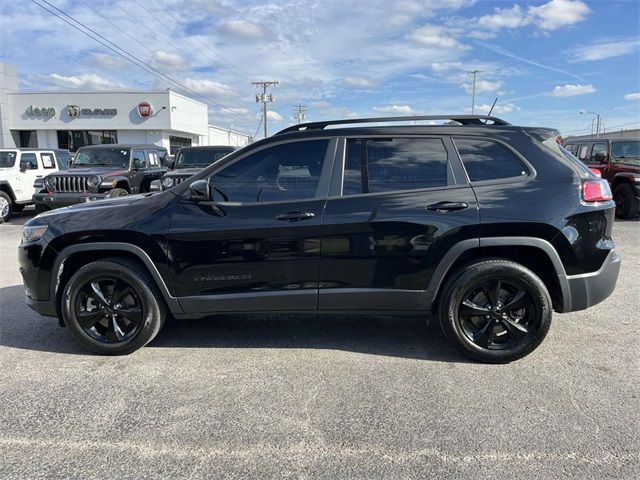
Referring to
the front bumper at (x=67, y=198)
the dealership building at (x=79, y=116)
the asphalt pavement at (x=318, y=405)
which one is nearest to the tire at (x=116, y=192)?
the front bumper at (x=67, y=198)

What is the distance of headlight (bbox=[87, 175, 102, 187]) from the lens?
10.5m

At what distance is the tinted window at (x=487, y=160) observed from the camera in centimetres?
360

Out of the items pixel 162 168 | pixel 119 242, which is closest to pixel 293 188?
pixel 119 242

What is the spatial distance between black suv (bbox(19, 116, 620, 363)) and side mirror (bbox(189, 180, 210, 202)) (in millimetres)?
16

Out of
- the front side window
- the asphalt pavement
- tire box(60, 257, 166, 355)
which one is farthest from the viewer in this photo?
the front side window

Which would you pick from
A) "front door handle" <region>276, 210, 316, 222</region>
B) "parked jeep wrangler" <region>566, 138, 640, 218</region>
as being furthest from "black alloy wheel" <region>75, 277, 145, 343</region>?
"parked jeep wrangler" <region>566, 138, 640, 218</region>

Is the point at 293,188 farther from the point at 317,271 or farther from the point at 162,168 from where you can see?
the point at 162,168

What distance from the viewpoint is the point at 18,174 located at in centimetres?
1253

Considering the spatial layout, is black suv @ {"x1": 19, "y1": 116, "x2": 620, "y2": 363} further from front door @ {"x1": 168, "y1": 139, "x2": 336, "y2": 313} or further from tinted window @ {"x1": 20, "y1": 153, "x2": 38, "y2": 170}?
tinted window @ {"x1": 20, "y1": 153, "x2": 38, "y2": 170}

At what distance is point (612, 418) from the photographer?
289cm

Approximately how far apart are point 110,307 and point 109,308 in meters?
0.01

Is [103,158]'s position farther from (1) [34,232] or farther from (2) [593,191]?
(2) [593,191]

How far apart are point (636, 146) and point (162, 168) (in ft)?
42.0

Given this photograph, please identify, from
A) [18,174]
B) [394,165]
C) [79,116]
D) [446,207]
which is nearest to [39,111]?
[79,116]
